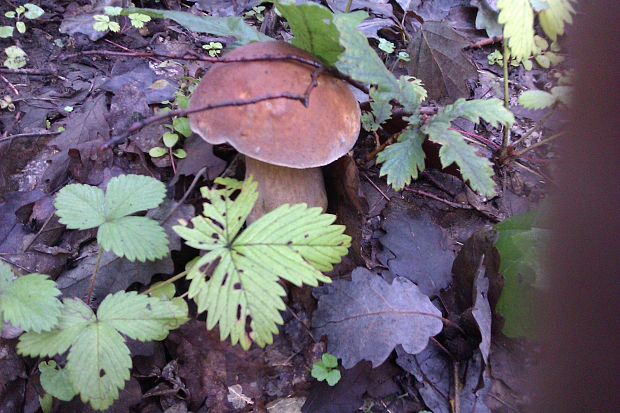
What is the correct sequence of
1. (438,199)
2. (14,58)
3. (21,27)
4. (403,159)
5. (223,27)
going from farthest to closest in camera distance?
(21,27), (14,58), (438,199), (223,27), (403,159)

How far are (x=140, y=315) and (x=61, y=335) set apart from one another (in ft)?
0.69

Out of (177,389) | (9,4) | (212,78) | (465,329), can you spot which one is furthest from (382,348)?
(9,4)

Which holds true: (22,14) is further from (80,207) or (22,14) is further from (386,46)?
(386,46)

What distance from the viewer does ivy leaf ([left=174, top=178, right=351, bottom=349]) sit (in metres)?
1.17

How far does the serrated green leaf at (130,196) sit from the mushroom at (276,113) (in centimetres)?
25

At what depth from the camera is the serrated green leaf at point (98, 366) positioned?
1.16 metres

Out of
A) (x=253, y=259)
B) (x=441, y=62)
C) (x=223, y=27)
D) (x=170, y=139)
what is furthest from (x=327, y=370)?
(x=441, y=62)

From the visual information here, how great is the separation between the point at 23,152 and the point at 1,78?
628mm

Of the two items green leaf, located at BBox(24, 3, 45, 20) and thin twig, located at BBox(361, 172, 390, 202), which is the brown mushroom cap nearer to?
thin twig, located at BBox(361, 172, 390, 202)

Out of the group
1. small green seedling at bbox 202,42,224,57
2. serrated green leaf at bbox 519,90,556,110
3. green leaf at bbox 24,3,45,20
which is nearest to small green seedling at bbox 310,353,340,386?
serrated green leaf at bbox 519,90,556,110

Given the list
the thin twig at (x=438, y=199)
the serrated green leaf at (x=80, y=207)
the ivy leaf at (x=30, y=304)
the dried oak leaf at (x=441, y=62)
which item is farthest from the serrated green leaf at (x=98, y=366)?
the dried oak leaf at (x=441, y=62)

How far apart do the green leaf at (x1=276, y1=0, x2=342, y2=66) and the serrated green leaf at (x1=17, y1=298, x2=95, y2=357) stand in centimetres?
105

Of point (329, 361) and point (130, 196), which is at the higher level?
point (130, 196)

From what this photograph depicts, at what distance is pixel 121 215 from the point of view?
1383mm
